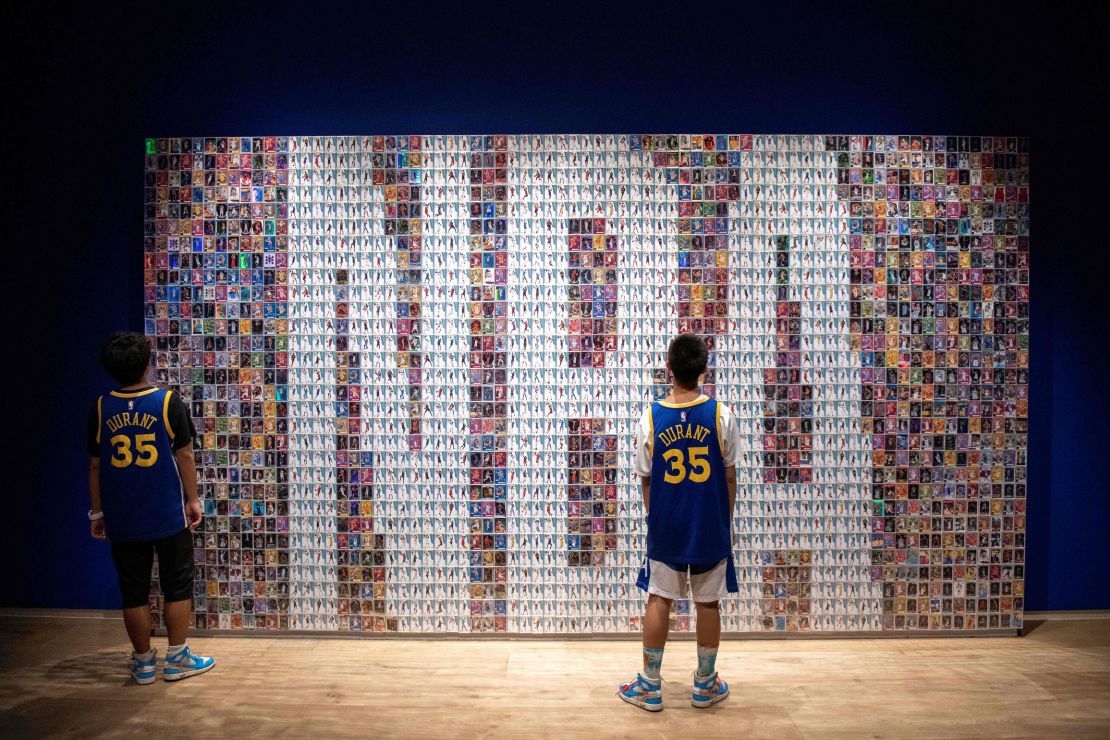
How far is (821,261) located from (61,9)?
4.28 meters

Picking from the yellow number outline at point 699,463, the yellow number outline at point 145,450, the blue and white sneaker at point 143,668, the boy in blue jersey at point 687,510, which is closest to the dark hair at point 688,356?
the boy in blue jersey at point 687,510

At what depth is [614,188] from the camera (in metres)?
3.52

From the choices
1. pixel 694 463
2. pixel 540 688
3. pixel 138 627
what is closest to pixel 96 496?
pixel 138 627

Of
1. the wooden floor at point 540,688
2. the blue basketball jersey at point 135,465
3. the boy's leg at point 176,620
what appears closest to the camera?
the wooden floor at point 540,688

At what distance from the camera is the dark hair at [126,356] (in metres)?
3.02

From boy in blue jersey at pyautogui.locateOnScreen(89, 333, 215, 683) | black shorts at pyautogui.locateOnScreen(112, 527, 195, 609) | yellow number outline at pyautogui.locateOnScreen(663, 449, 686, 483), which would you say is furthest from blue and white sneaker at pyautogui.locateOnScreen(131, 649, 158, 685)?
yellow number outline at pyautogui.locateOnScreen(663, 449, 686, 483)

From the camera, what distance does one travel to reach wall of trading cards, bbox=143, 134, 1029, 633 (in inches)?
138

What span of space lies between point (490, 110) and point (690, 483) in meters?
2.24

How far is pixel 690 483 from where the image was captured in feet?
9.07

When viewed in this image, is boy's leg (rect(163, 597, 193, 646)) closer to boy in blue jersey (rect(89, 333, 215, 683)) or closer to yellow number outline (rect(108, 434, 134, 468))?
boy in blue jersey (rect(89, 333, 215, 683))

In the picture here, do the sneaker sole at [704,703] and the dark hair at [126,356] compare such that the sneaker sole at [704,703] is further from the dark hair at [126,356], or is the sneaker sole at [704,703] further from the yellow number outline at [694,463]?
the dark hair at [126,356]

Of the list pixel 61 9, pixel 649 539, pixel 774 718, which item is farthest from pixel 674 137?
pixel 61 9

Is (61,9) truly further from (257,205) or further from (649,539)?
(649,539)

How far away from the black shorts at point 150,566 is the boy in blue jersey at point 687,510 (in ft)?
6.59
